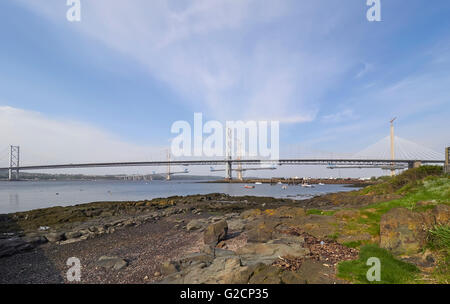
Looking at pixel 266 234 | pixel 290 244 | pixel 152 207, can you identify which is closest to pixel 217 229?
A: pixel 266 234

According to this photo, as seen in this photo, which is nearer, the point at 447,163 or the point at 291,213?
the point at 291,213

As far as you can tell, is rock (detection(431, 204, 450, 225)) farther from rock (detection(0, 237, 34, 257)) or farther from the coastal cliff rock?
rock (detection(0, 237, 34, 257))

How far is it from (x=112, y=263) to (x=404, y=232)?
8.34m

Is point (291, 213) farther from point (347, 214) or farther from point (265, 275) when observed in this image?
point (265, 275)

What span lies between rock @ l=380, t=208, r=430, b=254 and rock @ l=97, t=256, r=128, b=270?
24.1 feet

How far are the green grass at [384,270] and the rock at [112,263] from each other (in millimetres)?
5981

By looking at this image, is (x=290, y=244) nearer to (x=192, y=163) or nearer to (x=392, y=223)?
(x=392, y=223)

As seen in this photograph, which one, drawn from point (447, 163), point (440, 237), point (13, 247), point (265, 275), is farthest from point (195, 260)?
point (447, 163)

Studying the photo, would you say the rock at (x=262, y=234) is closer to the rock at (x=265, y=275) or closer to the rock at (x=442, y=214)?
the rock at (x=265, y=275)

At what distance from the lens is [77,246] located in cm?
1045

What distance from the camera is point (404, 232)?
6.04 metres

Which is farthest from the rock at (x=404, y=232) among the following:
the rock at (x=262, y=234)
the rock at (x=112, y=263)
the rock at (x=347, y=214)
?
the rock at (x=112, y=263)
